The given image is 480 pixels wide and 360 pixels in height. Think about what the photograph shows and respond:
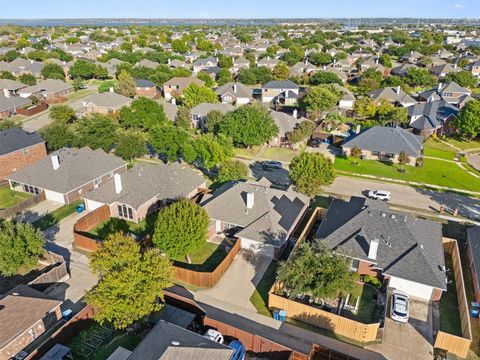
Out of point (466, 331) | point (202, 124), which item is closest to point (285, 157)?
point (202, 124)

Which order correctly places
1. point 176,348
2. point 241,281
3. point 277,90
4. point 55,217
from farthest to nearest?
point 277,90, point 55,217, point 241,281, point 176,348

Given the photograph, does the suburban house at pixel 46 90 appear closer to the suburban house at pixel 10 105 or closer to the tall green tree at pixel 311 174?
the suburban house at pixel 10 105

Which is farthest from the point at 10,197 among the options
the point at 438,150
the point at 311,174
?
the point at 438,150

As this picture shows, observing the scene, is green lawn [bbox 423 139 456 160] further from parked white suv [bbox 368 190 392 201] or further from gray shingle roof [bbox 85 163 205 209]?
gray shingle roof [bbox 85 163 205 209]

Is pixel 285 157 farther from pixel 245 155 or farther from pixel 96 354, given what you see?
pixel 96 354

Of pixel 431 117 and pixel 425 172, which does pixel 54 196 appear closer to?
pixel 425 172
